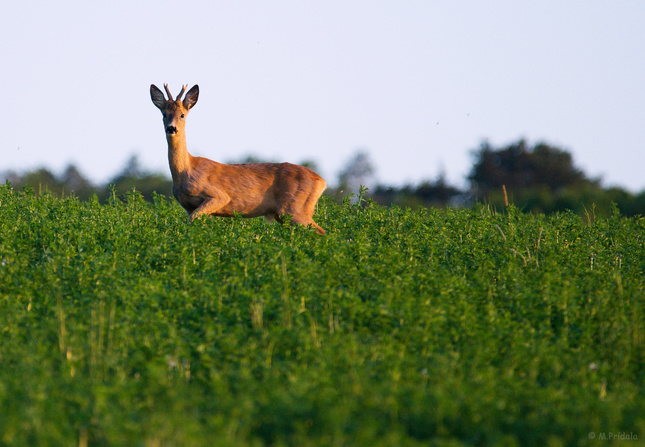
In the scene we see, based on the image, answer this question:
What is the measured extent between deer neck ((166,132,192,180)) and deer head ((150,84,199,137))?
9cm

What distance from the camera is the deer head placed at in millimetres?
11945

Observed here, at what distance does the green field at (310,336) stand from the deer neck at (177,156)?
4.41ft

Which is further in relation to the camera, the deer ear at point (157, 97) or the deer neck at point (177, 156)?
the deer ear at point (157, 97)

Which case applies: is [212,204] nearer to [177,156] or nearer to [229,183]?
[229,183]

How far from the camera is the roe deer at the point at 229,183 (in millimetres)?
11398

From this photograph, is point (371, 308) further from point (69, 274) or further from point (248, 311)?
point (69, 274)

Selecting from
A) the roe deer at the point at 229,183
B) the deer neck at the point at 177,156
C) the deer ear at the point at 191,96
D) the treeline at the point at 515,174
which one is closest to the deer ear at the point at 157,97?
the roe deer at the point at 229,183

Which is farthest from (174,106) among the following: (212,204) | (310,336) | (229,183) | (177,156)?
(310,336)

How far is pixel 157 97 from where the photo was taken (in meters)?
12.3

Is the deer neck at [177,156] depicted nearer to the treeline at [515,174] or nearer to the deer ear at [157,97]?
the deer ear at [157,97]

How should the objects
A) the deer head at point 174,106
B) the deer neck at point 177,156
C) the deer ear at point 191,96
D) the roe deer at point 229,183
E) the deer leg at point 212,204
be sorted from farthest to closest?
1. the deer ear at point 191,96
2. the deer head at point 174,106
3. the deer neck at point 177,156
4. the roe deer at point 229,183
5. the deer leg at point 212,204

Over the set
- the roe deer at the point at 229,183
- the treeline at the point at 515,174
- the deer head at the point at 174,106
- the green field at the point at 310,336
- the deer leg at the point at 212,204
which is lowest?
the green field at the point at 310,336

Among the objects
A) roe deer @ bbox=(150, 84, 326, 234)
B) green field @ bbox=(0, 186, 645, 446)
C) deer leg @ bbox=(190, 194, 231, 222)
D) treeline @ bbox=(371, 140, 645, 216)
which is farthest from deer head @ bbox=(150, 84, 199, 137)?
treeline @ bbox=(371, 140, 645, 216)

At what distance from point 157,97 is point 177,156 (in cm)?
131
